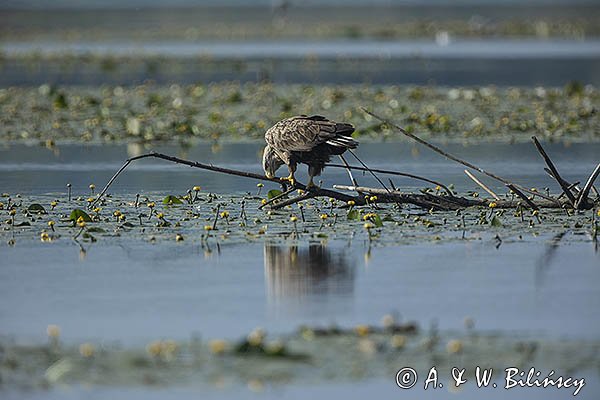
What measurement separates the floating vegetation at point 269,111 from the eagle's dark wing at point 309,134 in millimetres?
7063

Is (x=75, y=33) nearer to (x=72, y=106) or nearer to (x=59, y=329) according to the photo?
(x=72, y=106)

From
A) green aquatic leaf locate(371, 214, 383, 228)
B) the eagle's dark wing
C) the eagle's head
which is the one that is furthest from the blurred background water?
green aquatic leaf locate(371, 214, 383, 228)

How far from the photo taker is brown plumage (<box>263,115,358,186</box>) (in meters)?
10.6

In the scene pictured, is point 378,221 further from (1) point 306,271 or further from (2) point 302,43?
(2) point 302,43

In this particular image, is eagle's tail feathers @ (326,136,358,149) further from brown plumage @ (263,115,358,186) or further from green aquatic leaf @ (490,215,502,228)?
green aquatic leaf @ (490,215,502,228)

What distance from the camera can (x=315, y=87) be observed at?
84.7 feet

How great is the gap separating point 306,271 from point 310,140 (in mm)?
2223

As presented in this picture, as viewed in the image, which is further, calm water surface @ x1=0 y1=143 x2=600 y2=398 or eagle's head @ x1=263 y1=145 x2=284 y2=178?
eagle's head @ x1=263 y1=145 x2=284 y2=178

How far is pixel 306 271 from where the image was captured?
28.4ft

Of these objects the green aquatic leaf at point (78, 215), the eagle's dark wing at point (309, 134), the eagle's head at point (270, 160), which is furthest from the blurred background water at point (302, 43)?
the green aquatic leaf at point (78, 215)

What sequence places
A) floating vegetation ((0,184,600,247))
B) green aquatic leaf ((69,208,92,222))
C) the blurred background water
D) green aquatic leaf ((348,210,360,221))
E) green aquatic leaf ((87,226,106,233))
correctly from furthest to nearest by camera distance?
1. the blurred background water
2. green aquatic leaf ((348,210,360,221))
3. green aquatic leaf ((69,208,92,222))
4. green aquatic leaf ((87,226,106,233))
5. floating vegetation ((0,184,600,247))

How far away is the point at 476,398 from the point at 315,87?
2003 centimetres

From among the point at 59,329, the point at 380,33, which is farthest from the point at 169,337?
the point at 380,33

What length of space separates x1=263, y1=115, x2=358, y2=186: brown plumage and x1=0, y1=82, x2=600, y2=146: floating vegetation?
6947mm
